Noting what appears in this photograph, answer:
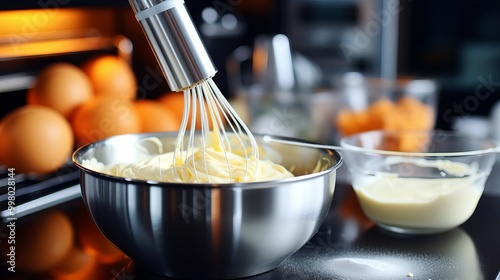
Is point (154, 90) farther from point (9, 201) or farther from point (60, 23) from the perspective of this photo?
point (9, 201)

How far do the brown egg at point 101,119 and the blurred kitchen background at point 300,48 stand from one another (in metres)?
0.11

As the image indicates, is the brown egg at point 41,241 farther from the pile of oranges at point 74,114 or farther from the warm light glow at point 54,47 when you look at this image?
the warm light glow at point 54,47

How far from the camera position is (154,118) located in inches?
44.4

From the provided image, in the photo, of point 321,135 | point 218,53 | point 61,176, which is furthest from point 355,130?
point 61,176

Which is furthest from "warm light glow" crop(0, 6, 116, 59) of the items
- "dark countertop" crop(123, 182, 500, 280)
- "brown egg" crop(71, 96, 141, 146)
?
"dark countertop" crop(123, 182, 500, 280)

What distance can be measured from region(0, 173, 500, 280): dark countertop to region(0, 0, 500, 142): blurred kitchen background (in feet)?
1.47

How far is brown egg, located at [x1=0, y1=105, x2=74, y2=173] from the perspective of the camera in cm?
92

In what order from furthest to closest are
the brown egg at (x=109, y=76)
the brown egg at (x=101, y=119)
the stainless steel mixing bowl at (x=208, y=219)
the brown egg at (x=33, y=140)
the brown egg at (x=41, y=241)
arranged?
the brown egg at (x=109, y=76) < the brown egg at (x=101, y=119) < the brown egg at (x=33, y=140) < the brown egg at (x=41, y=241) < the stainless steel mixing bowl at (x=208, y=219)

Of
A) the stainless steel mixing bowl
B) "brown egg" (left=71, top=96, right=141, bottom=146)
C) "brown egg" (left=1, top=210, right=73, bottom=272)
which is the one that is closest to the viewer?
the stainless steel mixing bowl

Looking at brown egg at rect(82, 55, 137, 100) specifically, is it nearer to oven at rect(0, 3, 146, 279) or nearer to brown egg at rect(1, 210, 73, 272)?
oven at rect(0, 3, 146, 279)

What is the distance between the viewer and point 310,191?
637 mm

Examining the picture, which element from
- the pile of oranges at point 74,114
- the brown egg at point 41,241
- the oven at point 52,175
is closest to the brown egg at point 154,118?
the pile of oranges at point 74,114

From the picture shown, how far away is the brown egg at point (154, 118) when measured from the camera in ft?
3.68

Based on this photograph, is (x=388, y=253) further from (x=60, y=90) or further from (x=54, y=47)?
(x=54, y=47)
